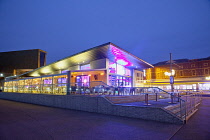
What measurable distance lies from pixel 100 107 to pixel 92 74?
13693 millimetres

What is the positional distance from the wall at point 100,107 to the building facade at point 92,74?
87cm

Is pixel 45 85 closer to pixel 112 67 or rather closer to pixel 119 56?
pixel 119 56

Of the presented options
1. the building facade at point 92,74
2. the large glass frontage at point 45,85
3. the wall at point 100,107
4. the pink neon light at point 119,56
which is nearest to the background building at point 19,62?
the building facade at point 92,74

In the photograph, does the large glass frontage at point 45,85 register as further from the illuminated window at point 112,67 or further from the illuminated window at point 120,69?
the illuminated window at point 120,69

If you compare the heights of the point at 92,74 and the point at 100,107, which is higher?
the point at 92,74

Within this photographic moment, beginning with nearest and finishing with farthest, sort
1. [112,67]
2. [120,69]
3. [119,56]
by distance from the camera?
[119,56] → [112,67] → [120,69]

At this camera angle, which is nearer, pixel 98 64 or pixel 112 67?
pixel 98 64

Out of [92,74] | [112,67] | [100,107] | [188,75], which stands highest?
[112,67]

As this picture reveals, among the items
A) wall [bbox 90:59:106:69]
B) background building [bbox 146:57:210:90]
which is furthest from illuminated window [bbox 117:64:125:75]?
background building [bbox 146:57:210:90]

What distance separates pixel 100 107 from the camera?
1002cm

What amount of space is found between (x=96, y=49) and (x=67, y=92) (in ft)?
23.0

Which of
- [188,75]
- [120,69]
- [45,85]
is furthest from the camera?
[188,75]

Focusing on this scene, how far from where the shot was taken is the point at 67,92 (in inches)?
515

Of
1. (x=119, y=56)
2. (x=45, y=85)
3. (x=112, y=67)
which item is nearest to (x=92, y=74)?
(x=112, y=67)
